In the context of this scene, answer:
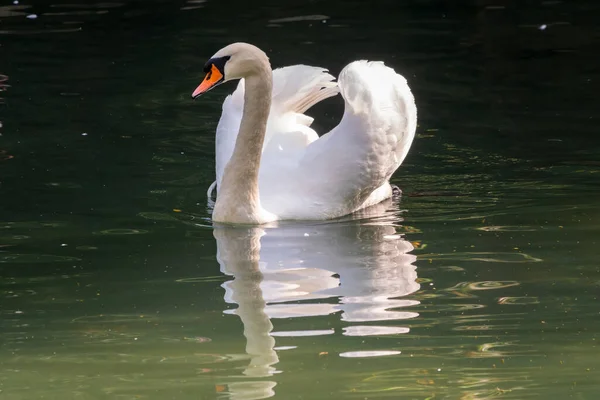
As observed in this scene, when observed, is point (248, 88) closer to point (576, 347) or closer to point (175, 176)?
point (175, 176)

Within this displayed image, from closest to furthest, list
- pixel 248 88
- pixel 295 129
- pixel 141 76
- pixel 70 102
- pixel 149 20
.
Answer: pixel 248 88, pixel 295 129, pixel 70 102, pixel 141 76, pixel 149 20

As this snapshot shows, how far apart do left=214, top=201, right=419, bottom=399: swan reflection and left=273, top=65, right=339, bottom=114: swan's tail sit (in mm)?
1065

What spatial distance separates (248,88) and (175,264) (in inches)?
56.8

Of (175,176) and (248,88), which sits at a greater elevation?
(248,88)

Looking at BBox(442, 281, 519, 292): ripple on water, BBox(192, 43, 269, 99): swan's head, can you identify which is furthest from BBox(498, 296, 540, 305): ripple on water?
BBox(192, 43, 269, 99): swan's head

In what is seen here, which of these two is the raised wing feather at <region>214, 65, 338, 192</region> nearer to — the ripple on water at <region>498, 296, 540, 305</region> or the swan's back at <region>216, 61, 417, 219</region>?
the swan's back at <region>216, 61, 417, 219</region>

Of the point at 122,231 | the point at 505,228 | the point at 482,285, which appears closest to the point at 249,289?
the point at 482,285

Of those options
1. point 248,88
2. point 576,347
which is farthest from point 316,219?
point 576,347

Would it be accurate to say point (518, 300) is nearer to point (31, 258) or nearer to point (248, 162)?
point (248, 162)

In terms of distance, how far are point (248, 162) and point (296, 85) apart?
124cm

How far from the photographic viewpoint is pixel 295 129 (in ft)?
30.5

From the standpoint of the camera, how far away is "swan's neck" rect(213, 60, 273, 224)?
8.17 meters

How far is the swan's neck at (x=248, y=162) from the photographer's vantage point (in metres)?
8.17

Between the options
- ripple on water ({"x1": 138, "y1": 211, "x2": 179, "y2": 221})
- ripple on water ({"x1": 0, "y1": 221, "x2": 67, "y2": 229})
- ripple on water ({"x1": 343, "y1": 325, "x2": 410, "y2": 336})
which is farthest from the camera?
ripple on water ({"x1": 138, "y1": 211, "x2": 179, "y2": 221})
